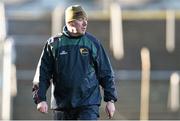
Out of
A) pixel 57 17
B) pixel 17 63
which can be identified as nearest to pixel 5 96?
pixel 17 63

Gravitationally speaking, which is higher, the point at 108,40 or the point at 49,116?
the point at 108,40

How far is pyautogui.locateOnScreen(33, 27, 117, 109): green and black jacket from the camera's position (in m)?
5.37

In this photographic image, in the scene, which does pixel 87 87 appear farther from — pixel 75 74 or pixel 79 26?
pixel 79 26

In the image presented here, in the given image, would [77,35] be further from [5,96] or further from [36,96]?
[5,96]

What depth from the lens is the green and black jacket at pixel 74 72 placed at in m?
5.37

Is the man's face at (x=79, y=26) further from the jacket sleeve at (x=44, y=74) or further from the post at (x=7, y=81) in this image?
the post at (x=7, y=81)

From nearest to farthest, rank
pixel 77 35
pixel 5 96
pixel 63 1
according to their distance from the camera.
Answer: pixel 77 35 → pixel 5 96 → pixel 63 1

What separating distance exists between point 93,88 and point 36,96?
0.41 m

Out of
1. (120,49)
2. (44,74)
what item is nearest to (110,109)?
(44,74)

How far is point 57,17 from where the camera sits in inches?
538

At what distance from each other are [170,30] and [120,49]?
3.17ft

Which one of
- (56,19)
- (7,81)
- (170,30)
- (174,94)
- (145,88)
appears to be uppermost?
(56,19)

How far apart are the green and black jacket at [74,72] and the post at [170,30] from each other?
8.09 m

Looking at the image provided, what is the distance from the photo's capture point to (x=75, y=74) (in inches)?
211
